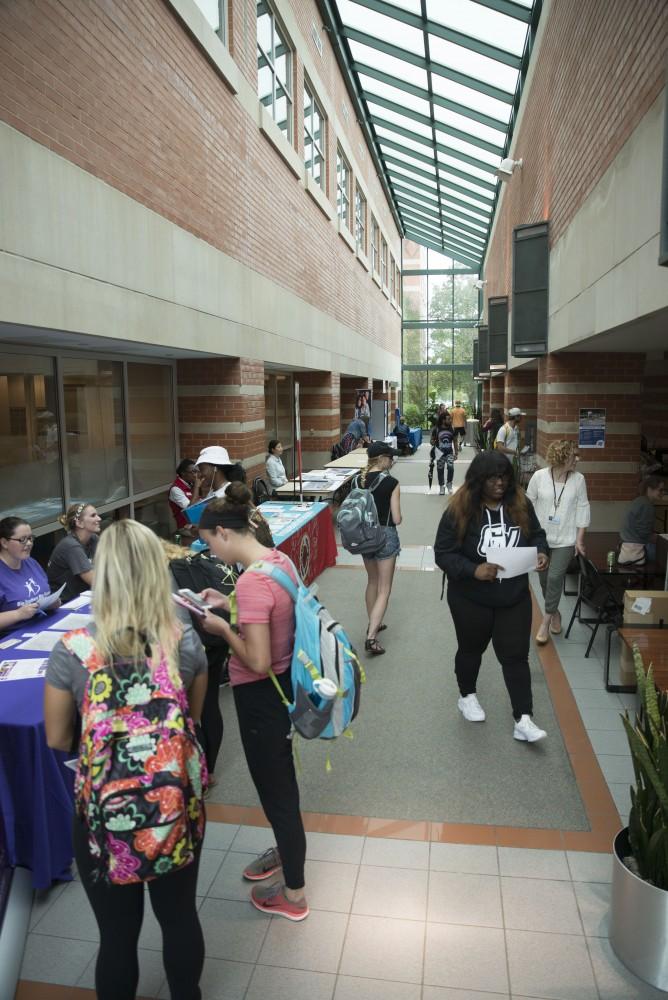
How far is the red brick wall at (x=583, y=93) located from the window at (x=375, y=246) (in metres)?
12.5

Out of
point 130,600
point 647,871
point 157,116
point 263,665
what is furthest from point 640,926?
point 157,116

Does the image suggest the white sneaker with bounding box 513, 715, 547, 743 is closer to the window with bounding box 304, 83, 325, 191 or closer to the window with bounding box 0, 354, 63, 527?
the window with bounding box 0, 354, 63, 527

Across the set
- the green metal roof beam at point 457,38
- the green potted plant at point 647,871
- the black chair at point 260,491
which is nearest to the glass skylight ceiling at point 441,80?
the green metal roof beam at point 457,38

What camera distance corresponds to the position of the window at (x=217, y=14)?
841 centimetres

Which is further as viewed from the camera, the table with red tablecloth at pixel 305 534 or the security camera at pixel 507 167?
the security camera at pixel 507 167

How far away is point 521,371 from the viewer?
1922 centimetres

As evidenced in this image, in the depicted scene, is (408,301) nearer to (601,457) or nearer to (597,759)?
(601,457)

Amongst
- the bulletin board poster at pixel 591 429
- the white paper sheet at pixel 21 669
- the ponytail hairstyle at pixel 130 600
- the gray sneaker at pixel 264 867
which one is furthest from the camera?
the bulletin board poster at pixel 591 429

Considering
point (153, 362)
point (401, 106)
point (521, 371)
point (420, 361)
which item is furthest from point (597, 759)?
point (420, 361)

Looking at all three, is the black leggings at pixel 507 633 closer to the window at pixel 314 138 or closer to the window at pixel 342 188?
the window at pixel 314 138

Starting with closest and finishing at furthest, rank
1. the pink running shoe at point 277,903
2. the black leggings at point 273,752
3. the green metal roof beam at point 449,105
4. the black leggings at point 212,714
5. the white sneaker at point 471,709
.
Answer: the black leggings at point 273,752, the pink running shoe at point 277,903, the black leggings at point 212,714, the white sneaker at point 471,709, the green metal roof beam at point 449,105

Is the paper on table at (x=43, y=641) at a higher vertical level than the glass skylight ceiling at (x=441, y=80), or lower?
lower

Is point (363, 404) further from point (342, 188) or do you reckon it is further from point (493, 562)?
point (493, 562)

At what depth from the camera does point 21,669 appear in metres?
3.79
